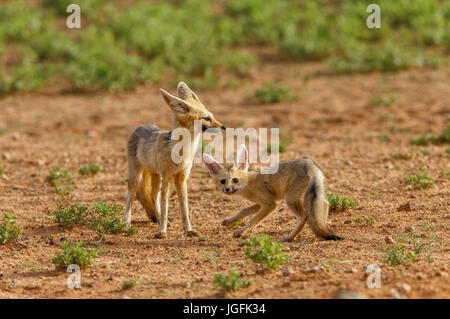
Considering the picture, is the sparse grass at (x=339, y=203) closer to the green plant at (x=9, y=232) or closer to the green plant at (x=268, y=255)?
the green plant at (x=268, y=255)

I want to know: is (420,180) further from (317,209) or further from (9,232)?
(9,232)

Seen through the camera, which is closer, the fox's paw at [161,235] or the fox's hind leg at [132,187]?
the fox's paw at [161,235]

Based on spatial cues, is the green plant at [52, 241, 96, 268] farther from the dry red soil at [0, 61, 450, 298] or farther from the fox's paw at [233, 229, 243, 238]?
the fox's paw at [233, 229, 243, 238]

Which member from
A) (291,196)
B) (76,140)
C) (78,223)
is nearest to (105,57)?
(76,140)

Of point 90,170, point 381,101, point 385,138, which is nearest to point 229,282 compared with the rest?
point 90,170

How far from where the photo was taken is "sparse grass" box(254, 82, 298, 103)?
1320cm

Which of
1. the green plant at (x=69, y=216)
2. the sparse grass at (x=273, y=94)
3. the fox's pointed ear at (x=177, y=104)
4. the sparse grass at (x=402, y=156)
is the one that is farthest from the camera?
the sparse grass at (x=273, y=94)

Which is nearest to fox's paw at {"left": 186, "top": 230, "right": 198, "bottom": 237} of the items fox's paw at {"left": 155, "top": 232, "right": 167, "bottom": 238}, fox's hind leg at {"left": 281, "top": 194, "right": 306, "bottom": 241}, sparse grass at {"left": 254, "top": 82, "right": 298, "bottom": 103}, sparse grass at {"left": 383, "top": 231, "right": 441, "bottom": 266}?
fox's paw at {"left": 155, "top": 232, "right": 167, "bottom": 238}

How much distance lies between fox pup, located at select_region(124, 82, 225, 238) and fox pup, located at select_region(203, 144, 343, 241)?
0.45 m

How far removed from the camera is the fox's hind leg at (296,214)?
262 inches

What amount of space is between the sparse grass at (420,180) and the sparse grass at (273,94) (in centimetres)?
523

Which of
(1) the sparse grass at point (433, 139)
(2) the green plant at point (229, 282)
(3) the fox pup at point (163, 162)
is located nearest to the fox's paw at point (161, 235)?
(3) the fox pup at point (163, 162)
